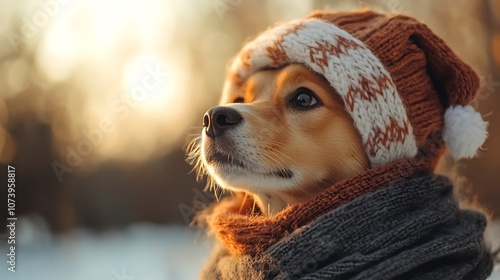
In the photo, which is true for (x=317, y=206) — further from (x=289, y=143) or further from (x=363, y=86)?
(x=363, y=86)

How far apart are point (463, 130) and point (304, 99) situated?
45cm

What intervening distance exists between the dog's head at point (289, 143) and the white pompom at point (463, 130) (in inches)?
11.2

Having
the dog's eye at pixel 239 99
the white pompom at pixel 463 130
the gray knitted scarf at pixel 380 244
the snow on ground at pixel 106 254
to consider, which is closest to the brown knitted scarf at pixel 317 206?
the gray knitted scarf at pixel 380 244

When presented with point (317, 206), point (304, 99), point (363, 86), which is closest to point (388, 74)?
point (363, 86)

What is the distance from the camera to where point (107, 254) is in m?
4.19

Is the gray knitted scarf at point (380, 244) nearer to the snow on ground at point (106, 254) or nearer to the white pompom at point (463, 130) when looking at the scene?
the white pompom at point (463, 130)

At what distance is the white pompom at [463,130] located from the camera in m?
1.55

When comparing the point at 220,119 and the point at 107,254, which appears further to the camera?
the point at 107,254

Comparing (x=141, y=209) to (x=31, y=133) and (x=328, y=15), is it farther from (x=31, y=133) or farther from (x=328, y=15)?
(x=328, y=15)

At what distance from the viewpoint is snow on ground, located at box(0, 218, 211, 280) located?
3.28 metres

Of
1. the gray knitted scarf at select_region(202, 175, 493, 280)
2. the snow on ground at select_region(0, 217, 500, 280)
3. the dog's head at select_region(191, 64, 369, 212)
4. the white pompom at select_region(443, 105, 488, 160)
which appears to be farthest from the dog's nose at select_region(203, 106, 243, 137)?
the snow on ground at select_region(0, 217, 500, 280)

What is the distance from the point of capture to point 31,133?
14.0 ft

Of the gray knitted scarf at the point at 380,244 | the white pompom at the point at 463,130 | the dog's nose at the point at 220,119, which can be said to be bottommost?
the gray knitted scarf at the point at 380,244

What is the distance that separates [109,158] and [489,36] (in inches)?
130
